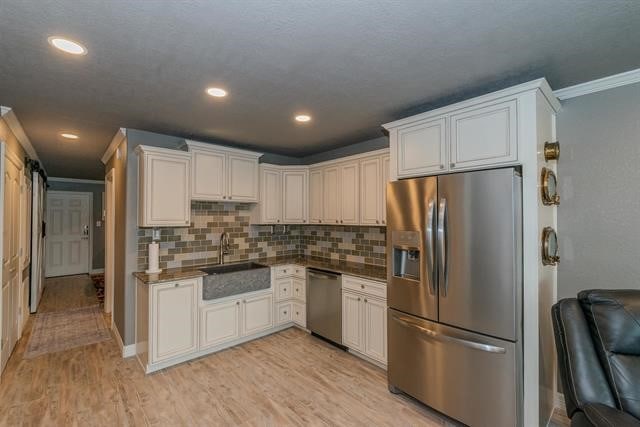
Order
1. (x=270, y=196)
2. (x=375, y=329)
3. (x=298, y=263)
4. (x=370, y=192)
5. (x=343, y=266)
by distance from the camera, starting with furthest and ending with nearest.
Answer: (x=270, y=196) → (x=298, y=263) → (x=343, y=266) → (x=370, y=192) → (x=375, y=329)

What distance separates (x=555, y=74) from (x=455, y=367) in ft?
6.93

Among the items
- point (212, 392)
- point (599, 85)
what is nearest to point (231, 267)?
point (212, 392)

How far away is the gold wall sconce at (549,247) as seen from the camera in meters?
2.06

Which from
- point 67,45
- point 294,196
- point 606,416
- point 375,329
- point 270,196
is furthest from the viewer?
point 294,196

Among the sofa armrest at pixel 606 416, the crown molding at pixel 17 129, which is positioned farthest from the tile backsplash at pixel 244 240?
the sofa armrest at pixel 606 416

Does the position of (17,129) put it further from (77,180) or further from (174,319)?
(77,180)

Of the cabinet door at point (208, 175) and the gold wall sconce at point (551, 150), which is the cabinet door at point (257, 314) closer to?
the cabinet door at point (208, 175)

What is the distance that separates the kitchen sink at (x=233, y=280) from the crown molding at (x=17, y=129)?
224 centimetres

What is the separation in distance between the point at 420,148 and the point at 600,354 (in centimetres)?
172

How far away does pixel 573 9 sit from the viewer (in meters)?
1.38

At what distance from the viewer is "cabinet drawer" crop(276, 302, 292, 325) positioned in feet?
12.7

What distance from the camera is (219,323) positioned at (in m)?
3.33

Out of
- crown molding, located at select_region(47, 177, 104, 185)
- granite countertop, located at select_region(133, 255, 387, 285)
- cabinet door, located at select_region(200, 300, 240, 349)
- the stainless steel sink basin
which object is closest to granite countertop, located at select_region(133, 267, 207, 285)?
granite countertop, located at select_region(133, 255, 387, 285)

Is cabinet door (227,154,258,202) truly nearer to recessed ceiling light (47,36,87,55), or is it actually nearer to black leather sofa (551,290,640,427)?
recessed ceiling light (47,36,87,55)
